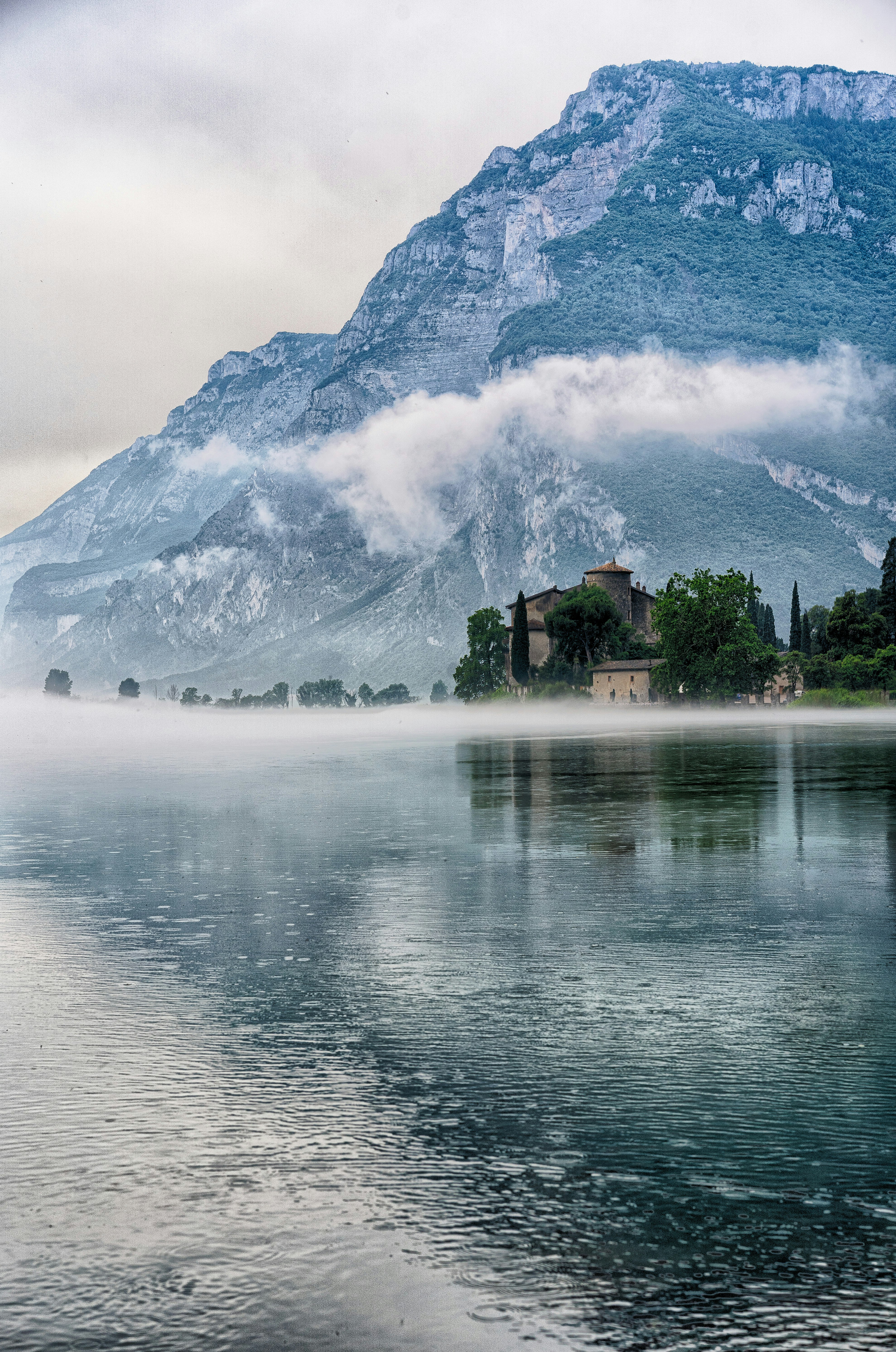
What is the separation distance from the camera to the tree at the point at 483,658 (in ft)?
518

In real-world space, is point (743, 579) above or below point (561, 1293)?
above

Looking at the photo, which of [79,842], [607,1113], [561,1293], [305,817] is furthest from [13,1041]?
[305,817]

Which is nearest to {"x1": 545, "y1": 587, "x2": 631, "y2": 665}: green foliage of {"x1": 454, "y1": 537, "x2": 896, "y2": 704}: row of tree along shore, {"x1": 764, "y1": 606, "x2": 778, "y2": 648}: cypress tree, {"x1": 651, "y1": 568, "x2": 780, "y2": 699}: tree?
{"x1": 454, "y1": 537, "x2": 896, "y2": 704}: row of tree along shore

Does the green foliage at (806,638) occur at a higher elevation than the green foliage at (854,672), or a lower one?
higher

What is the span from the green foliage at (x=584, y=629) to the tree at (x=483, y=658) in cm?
644

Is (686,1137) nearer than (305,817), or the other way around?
(686,1137)

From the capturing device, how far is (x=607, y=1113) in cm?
817

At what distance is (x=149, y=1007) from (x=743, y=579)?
11206cm

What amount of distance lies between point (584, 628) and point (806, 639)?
2556 cm

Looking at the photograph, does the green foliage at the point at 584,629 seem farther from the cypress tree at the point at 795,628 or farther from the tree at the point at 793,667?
the tree at the point at 793,667

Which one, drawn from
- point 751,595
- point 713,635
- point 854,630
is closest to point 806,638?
point 854,630

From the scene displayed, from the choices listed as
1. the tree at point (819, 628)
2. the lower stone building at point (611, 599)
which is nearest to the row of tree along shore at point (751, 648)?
the tree at point (819, 628)

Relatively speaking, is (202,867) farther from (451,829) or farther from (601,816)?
(601,816)

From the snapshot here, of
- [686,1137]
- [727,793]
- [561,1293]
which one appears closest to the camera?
[561,1293]
